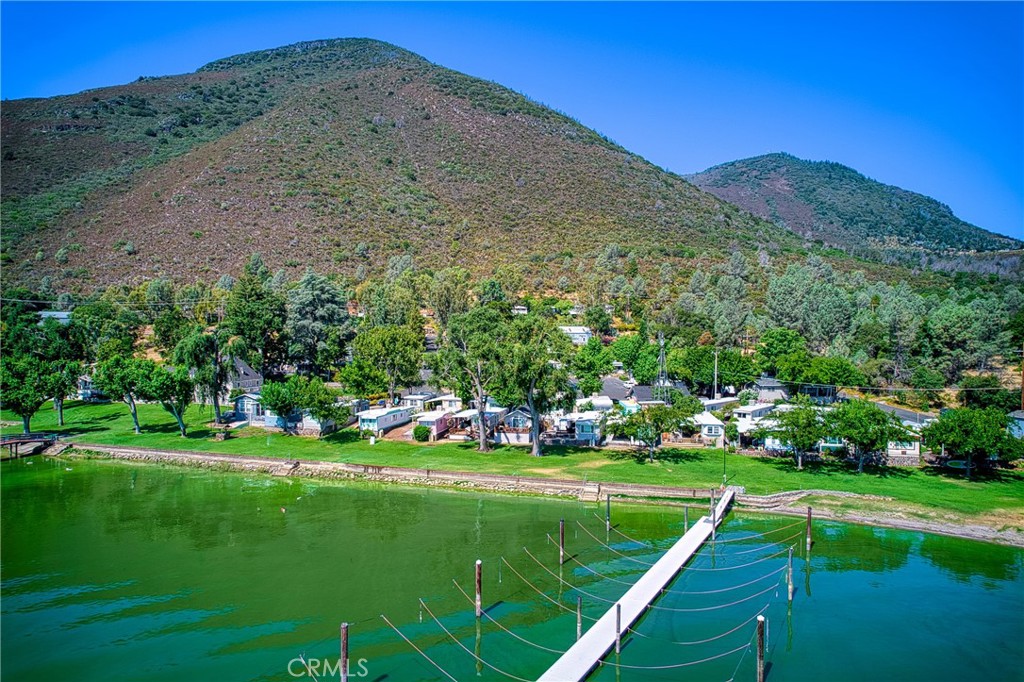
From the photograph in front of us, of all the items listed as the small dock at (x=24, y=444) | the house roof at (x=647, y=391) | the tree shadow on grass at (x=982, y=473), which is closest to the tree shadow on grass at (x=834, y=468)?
the tree shadow on grass at (x=982, y=473)

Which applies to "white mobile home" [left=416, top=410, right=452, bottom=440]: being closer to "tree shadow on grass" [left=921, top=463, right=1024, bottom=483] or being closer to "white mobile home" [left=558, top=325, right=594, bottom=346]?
"white mobile home" [left=558, top=325, right=594, bottom=346]

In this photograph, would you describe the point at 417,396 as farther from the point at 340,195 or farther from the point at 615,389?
the point at 340,195

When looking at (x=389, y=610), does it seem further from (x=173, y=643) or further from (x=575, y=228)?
(x=575, y=228)

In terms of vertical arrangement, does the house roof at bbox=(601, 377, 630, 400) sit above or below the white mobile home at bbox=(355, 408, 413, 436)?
above

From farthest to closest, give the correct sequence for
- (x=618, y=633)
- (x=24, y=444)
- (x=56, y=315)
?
(x=56, y=315)
(x=24, y=444)
(x=618, y=633)

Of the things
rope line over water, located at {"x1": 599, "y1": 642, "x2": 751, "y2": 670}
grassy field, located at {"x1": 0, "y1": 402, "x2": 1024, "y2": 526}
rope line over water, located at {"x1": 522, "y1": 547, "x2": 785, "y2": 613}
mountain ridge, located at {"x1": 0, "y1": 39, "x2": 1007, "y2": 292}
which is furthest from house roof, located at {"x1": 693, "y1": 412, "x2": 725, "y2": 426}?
mountain ridge, located at {"x1": 0, "y1": 39, "x2": 1007, "y2": 292}

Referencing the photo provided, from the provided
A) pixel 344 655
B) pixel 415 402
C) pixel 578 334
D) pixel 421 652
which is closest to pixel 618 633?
pixel 421 652

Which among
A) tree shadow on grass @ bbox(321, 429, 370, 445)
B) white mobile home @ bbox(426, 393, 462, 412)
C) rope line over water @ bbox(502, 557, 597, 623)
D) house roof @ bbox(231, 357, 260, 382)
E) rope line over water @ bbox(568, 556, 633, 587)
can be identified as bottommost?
rope line over water @ bbox(502, 557, 597, 623)
